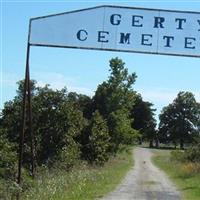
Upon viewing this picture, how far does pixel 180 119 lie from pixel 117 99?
74940mm

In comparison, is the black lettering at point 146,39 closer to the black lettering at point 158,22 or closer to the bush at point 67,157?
the black lettering at point 158,22

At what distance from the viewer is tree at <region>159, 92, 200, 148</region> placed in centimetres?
12700

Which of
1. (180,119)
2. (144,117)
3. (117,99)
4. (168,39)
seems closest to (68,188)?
(168,39)

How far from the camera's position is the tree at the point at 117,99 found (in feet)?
177

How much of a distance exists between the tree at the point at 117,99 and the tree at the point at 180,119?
2752 inches

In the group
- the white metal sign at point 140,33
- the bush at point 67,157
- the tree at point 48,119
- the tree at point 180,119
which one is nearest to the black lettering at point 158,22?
the white metal sign at point 140,33

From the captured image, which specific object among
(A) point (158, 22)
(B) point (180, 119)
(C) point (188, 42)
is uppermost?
(A) point (158, 22)

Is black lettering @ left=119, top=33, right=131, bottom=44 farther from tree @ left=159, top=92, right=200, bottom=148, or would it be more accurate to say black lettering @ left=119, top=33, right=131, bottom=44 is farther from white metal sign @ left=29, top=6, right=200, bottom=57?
tree @ left=159, top=92, right=200, bottom=148

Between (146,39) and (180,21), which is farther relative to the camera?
(180,21)

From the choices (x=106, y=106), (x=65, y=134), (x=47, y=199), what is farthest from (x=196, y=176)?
(x=106, y=106)

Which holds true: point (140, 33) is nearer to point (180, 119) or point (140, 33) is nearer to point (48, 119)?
point (48, 119)

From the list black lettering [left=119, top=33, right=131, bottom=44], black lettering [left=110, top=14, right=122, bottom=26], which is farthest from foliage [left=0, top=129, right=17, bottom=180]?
black lettering [left=110, top=14, right=122, bottom=26]

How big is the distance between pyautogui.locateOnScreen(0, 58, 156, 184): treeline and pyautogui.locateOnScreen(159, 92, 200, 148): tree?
71.5m

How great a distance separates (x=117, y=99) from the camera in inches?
2212
